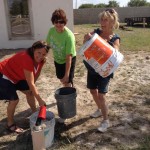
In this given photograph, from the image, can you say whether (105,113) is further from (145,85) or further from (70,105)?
(145,85)

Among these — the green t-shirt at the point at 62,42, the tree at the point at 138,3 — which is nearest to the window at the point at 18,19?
the green t-shirt at the point at 62,42

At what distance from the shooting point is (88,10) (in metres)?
27.4

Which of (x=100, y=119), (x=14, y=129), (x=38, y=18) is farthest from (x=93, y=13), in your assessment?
(x=14, y=129)

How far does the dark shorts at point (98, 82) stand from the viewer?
3846mm

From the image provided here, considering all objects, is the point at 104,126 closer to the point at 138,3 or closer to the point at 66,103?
the point at 66,103

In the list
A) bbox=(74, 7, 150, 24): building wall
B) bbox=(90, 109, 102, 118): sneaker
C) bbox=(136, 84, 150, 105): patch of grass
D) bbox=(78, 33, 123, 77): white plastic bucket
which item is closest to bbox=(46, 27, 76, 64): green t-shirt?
bbox=(78, 33, 123, 77): white plastic bucket

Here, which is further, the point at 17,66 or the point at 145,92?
the point at 145,92

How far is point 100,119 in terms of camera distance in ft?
14.5

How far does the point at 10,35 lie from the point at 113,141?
24.9 feet

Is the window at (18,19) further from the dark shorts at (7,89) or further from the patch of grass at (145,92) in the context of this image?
the dark shorts at (7,89)

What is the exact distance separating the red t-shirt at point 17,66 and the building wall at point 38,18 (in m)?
6.53

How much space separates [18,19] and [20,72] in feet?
22.7

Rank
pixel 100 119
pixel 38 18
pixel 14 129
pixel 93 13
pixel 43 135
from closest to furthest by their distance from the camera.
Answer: pixel 43 135
pixel 14 129
pixel 100 119
pixel 38 18
pixel 93 13

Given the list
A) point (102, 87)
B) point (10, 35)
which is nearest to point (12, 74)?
point (102, 87)
